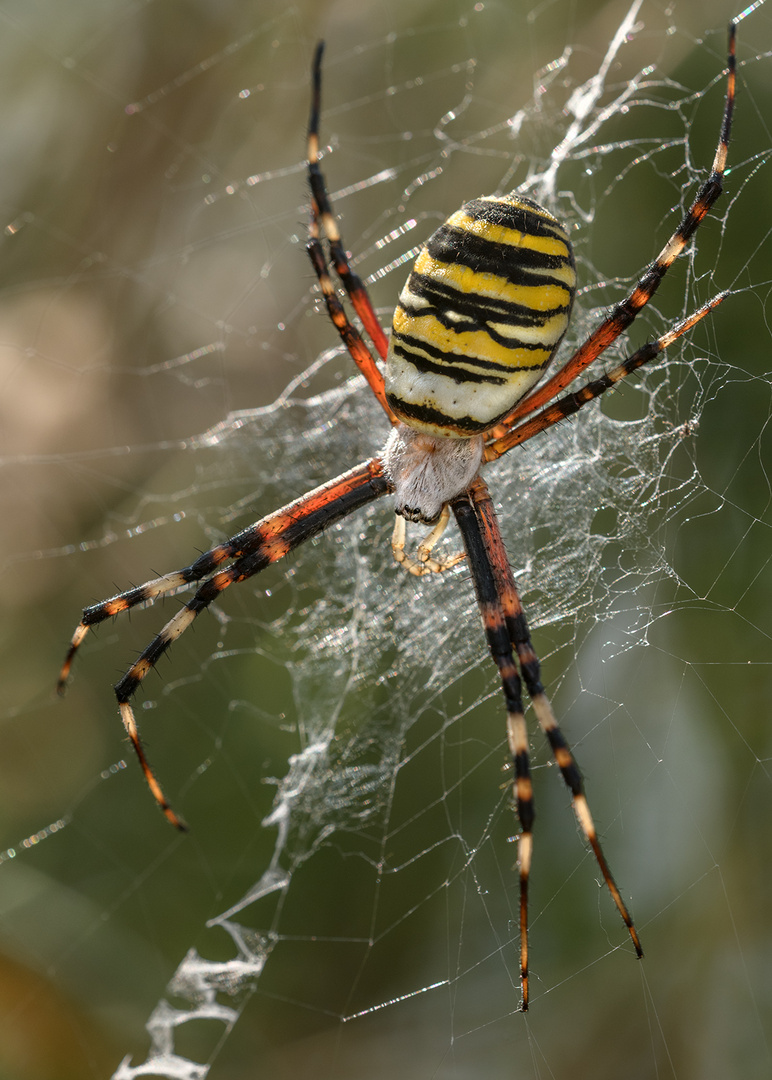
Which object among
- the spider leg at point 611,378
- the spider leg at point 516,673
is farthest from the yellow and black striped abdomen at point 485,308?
the spider leg at point 516,673

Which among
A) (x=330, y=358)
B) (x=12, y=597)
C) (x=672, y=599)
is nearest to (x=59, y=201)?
(x=330, y=358)

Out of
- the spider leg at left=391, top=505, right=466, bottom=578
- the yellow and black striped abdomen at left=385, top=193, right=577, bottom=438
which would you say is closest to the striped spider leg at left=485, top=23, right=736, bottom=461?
the yellow and black striped abdomen at left=385, top=193, right=577, bottom=438

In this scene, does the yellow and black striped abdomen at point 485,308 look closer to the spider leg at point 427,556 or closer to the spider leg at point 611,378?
the spider leg at point 611,378

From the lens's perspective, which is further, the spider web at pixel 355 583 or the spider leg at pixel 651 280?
the spider web at pixel 355 583

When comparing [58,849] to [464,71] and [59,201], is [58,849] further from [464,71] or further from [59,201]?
[464,71]

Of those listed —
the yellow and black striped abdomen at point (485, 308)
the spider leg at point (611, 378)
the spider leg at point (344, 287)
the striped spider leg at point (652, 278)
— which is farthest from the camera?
the spider leg at point (344, 287)

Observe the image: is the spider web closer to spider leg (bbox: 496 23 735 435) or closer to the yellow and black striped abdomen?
spider leg (bbox: 496 23 735 435)
